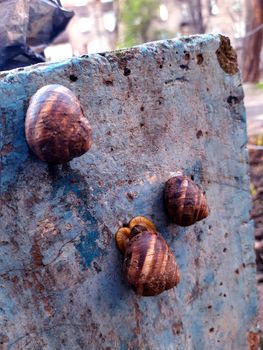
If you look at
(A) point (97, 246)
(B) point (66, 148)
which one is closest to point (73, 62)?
(B) point (66, 148)

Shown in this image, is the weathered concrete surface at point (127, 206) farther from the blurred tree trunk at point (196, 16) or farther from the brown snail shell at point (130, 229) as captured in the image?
the blurred tree trunk at point (196, 16)

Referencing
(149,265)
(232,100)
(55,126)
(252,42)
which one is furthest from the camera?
(252,42)

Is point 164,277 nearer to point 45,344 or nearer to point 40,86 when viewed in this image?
point 45,344

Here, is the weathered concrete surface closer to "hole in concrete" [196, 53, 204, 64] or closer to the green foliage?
"hole in concrete" [196, 53, 204, 64]

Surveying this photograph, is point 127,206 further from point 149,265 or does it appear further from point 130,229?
point 149,265

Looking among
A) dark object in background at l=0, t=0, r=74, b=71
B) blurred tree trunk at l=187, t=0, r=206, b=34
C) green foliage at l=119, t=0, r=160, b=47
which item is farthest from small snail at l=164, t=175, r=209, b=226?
green foliage at l=119, t=0, r=160, b=47

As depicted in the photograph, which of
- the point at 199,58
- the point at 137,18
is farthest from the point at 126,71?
the point at 137,18
